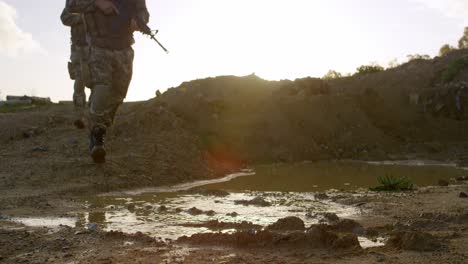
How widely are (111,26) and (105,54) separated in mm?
325

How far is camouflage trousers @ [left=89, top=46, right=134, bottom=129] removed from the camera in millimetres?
6309

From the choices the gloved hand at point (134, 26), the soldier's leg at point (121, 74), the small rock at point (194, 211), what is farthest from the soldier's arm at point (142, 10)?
the small rock at point (194, 211)

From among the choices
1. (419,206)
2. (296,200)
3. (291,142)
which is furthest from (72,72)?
(419,206)

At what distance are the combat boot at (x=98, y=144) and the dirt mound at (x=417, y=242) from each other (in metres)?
4.04

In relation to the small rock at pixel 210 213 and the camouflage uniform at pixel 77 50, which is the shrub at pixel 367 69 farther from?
the small rock at pixel 210 213

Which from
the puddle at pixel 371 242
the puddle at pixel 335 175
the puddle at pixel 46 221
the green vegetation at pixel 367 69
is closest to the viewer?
the puddle at pixel 371 242

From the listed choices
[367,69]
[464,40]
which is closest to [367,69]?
[367,69]

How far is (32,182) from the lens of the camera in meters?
6.17

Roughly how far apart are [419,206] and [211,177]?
3808 millimetres

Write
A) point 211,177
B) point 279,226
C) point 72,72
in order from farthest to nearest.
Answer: point 72,72, point 211,177, point 279,226

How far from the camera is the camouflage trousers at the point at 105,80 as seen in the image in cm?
631

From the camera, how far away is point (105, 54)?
6316 mm

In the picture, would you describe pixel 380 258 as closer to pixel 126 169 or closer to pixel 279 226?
pixel 279 226

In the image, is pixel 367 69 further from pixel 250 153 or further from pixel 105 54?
pixel 105 54
